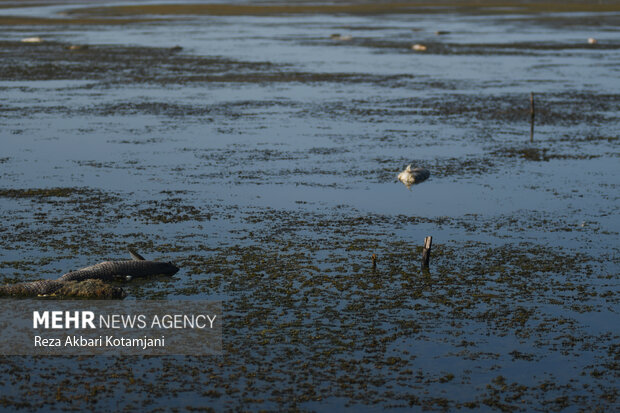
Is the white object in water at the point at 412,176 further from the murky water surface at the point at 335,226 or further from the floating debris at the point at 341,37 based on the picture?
the floating debris at the point at 341,37

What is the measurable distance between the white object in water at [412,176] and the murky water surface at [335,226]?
1.21 feet

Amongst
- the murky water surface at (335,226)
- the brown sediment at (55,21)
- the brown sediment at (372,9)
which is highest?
the brown sediment at (372,9)

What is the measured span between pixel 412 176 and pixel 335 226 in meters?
5.00

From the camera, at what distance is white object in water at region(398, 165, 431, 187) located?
24734 millimetres

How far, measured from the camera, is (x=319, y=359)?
1321cm

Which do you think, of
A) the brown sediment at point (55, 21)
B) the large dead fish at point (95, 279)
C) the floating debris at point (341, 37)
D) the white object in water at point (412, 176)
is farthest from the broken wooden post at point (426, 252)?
the brown sediment at point (55, 21)

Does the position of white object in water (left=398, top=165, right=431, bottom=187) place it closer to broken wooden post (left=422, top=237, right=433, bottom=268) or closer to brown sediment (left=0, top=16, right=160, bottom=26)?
broken wooden post (left=422, top=237, right=433, bottom=268)

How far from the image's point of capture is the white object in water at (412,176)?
81.1ft

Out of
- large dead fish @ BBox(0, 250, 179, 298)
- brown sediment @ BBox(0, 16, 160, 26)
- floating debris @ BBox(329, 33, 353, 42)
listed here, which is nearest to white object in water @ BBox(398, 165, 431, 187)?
large dead fish @ BBox(0, 250, 179, 298)

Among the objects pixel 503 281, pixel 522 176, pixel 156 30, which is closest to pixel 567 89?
pixel 522 176

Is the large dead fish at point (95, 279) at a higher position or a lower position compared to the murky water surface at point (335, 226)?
higher

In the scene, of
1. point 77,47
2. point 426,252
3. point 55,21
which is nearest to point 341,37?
point 77,47

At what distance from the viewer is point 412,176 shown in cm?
2477

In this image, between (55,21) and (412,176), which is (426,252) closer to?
(412,176)
